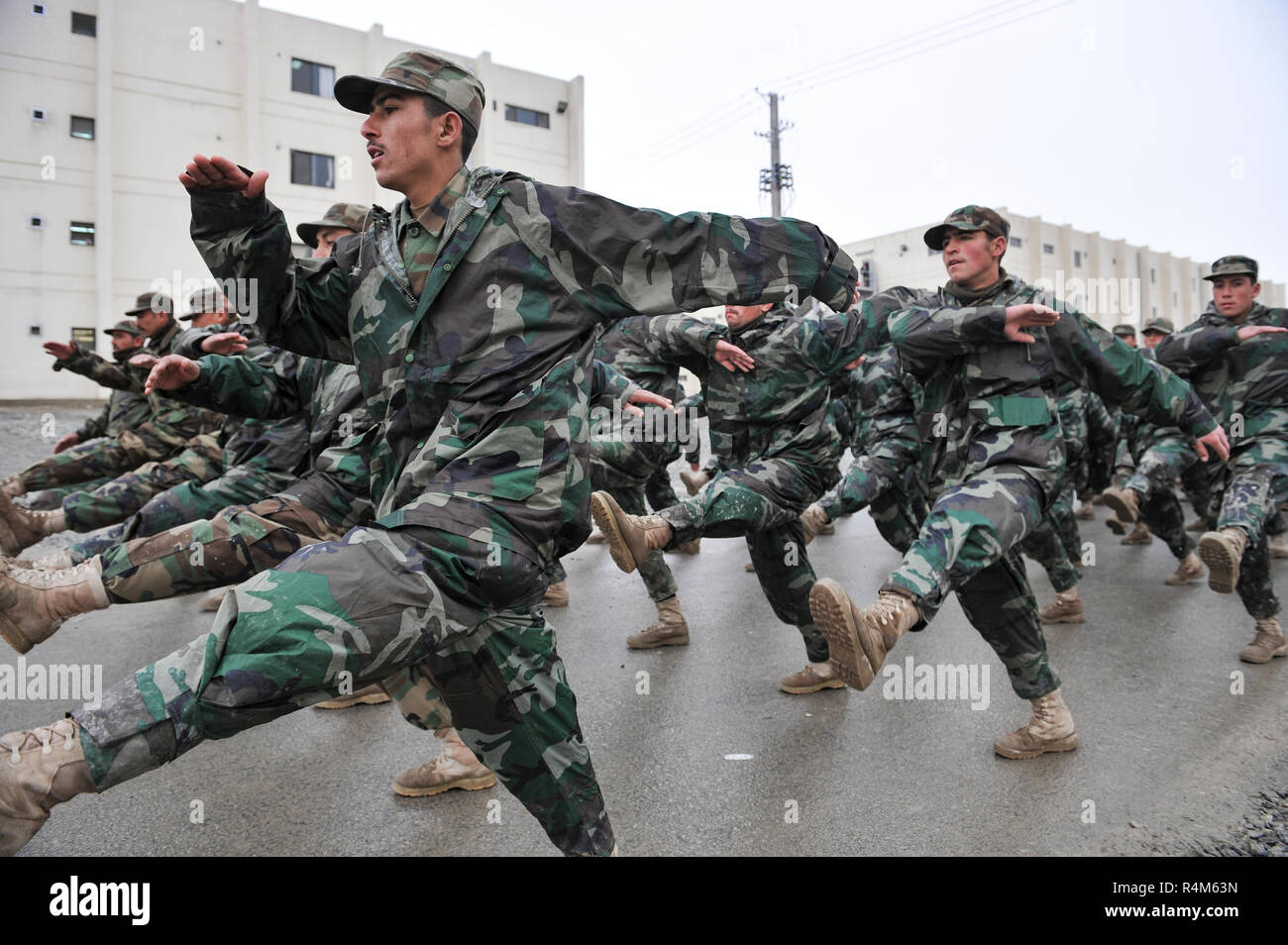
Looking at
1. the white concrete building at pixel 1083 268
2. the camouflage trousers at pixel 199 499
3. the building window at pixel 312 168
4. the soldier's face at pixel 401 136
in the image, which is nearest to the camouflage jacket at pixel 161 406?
the camouflage trousers at pixel 199 499

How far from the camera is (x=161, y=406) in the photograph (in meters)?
7.79

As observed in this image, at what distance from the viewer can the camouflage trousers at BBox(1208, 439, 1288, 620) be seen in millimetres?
5320

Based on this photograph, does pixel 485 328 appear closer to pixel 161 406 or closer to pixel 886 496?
pixel 886 496

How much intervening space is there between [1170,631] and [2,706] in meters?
6.80

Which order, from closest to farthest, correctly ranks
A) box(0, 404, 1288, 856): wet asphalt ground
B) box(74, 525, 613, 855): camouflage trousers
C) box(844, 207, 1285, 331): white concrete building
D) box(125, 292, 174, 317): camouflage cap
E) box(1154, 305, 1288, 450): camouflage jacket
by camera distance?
1. box(74, 525, 613, 855): camouflage trousers
2. box(0, 404, 1288, 856): wet asphalt ground
3. box(1154, 305, 1288, 450): camouflage jacket
4. box(125, 292, 174, 317): camouflage cap
5. box(844, 207, 1285, 331): white concrete building

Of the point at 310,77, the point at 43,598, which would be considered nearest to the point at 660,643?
the point at 43,598

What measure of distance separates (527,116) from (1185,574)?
25.7 metres

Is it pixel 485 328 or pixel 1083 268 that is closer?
pixel 485 328

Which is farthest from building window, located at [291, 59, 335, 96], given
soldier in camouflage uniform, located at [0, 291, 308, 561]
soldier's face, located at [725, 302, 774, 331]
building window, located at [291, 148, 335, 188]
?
soldier's face, located at [725, 302, 774, 331]

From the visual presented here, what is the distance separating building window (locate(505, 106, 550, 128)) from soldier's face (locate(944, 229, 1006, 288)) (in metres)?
26.4

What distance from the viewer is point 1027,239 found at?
44.0 m

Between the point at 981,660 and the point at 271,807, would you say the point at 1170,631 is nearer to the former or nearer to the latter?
the point at 981,660

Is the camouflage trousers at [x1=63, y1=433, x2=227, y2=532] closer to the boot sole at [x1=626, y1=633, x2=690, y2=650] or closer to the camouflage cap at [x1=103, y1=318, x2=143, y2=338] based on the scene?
the camouflage cap at [x1=103, y1=318, x2=143, y2=338]
